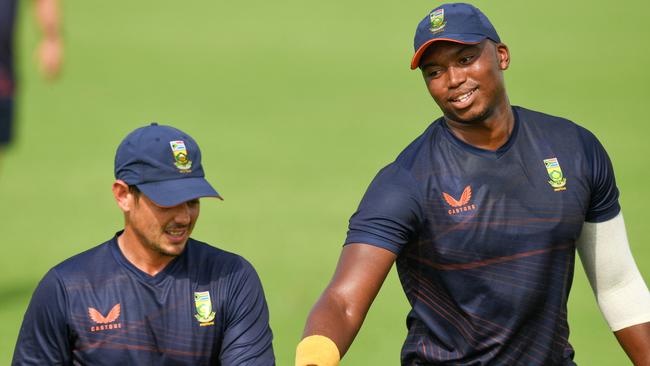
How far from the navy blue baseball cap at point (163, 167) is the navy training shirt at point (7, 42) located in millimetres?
3601

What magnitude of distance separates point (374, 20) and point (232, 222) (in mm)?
8888

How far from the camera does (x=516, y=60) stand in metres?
19.7

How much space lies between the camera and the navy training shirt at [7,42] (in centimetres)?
908

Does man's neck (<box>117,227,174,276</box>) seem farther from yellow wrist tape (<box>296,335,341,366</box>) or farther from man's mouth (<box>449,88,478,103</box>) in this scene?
man's mouth (<box>449,88,478,103</box>)

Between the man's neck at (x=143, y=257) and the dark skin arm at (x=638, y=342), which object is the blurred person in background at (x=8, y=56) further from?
the dark skin arm at (x=638, y=342)

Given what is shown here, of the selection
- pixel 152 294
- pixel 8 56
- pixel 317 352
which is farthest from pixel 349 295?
pixel 8 56

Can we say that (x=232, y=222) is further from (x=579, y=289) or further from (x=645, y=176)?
(x=645, y=176)

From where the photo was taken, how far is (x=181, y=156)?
565 cm

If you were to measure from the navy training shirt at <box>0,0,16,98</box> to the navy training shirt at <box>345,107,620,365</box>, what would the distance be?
180 inches

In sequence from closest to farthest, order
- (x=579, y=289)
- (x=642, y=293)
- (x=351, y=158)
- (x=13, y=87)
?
(x=642, y=293), (x=13, y=87), (x=579, y=289), (x=351, y=158)

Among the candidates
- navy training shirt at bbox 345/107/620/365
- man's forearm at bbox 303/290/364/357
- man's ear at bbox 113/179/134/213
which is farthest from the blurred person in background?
man's forearm at bbox 303/290/364/357

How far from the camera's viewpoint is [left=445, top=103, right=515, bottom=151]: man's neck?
5.29 m

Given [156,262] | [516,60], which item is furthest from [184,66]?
[156,262]

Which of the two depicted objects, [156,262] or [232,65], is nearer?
[156,262]
